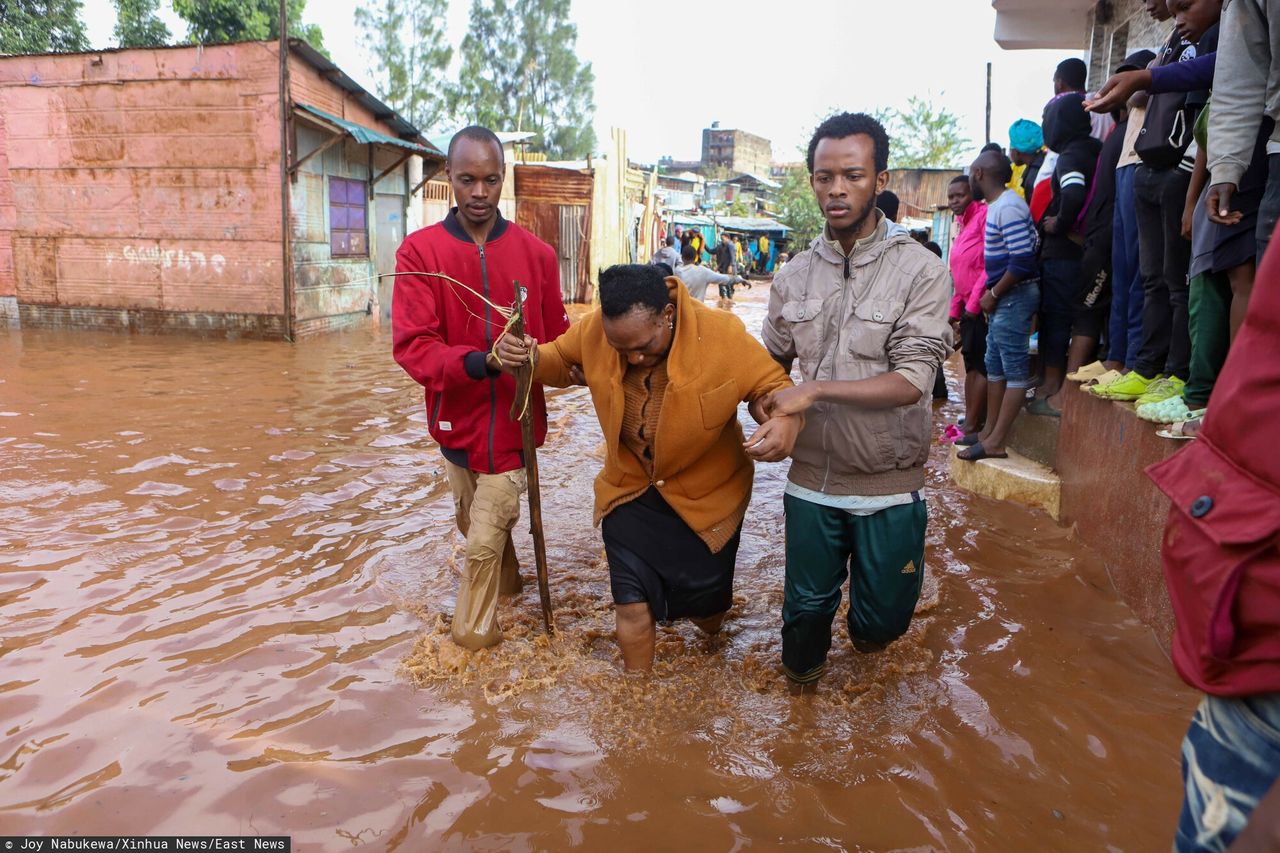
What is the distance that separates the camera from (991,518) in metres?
5.15

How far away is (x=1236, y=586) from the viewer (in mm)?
1211

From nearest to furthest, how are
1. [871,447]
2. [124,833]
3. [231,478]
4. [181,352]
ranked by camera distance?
[124,833] < [871,447] < [231,478] < [181,352]

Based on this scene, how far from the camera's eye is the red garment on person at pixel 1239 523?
1.17 m

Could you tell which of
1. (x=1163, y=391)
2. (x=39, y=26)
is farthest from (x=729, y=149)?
(x=1163, y=391)

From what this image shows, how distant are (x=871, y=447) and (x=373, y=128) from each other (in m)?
14.2

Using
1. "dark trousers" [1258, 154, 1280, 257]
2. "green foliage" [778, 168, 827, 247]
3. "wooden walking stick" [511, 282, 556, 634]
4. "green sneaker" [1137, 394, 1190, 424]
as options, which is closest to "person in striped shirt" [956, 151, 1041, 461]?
"green sneaker" [1137, 394, 1190, 424]

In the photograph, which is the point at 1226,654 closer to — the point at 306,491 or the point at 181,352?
the point at 306,491

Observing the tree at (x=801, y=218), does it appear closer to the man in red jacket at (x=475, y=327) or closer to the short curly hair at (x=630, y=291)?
the man in red jacket at (x=475, y=327)

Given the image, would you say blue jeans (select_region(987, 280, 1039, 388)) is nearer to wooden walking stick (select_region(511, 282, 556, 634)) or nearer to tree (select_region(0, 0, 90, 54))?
wooden walking stick (select_region(511, 282, 556, 634))

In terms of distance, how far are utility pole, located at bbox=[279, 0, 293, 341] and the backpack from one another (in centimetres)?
1064

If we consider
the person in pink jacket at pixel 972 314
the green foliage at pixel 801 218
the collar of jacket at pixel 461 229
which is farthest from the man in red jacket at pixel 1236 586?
the green foliage at pixel 801 218

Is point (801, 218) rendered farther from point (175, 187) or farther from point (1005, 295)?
point (1005, 295)

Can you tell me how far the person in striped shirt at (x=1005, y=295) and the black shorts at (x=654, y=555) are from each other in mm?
2867

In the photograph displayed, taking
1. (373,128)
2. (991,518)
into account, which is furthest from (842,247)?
(373,128)
